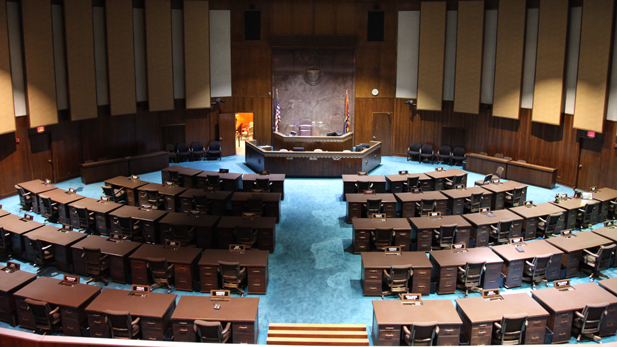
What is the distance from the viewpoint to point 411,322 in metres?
7.54

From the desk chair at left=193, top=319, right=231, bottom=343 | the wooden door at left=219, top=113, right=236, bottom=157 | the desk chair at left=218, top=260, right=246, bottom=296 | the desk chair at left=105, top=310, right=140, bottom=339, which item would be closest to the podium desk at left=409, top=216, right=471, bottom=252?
the desk chair at left=218, top=260, right=246, bottom=296

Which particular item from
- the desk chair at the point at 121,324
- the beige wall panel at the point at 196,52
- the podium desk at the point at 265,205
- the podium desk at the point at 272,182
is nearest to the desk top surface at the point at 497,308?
the desk chair at the point at 121,324

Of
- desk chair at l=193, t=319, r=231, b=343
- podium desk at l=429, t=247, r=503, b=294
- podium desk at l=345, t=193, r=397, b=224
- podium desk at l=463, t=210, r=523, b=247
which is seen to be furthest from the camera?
podium desk at l=345, t=193, r=397, b=224

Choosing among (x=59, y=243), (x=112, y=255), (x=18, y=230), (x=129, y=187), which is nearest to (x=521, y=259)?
(x=112, y=255)

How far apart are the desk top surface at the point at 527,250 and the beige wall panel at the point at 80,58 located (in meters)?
13.8

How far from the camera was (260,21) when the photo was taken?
2128cm

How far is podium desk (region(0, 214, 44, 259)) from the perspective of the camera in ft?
35.9

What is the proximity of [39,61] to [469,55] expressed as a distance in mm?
15373

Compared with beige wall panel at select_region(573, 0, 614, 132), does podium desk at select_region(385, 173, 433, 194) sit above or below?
below

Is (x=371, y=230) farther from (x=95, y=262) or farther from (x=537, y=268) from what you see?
(x=95, y=262)

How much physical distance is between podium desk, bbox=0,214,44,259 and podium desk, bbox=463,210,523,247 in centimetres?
1009

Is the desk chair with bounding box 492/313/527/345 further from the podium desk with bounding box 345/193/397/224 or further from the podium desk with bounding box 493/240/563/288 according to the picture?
the podium desk with bounding box 345/193/397/224

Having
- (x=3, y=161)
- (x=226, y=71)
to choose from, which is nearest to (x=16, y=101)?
(x=3, y=161)

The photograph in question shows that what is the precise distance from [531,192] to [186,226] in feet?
37.4
